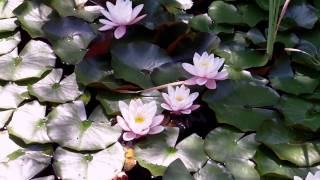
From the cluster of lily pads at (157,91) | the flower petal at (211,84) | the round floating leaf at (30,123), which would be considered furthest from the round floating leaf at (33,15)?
the flower petal at (211,84)

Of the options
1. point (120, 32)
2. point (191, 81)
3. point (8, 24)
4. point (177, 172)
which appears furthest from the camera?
point (8, 24)

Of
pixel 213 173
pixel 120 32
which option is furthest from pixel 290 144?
pixel 120 32

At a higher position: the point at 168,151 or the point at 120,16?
the point at 120,16

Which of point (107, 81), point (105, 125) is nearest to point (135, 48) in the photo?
point (107, 81)

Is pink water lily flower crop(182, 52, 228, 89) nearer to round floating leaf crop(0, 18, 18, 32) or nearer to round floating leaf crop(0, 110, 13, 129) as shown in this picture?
round floating leaf crop(0, 110, 13, 129)

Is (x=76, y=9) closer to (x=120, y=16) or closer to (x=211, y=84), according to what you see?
(x=120, y=16)

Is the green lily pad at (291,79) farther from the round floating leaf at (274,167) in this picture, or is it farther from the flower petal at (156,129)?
the flower petal at (156,129)
